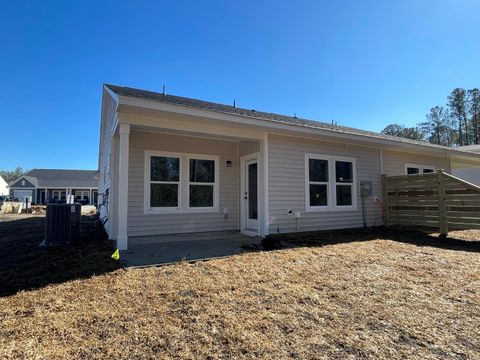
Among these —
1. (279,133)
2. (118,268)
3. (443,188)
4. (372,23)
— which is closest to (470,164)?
(443,188)

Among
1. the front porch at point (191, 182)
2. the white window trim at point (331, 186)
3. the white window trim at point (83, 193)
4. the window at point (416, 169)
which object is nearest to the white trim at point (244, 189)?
the front porch at point (191, 182)

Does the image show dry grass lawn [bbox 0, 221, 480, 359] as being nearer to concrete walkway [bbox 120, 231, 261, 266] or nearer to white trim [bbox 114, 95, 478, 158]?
concrete walkway [bbox 120, 231, 261, 266]

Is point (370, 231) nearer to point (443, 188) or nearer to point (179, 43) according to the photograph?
point (443, 188)

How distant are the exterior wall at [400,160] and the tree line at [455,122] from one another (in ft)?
110

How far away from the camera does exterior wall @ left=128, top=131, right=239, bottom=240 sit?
7.08 m

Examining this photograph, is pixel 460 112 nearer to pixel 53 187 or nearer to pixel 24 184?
pixel 53 187

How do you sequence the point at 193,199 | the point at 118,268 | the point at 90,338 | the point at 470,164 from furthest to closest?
the point at 470,164
the point at 193,199
the point at 118,268
the point at 90,338

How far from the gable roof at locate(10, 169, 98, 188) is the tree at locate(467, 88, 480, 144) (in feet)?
168

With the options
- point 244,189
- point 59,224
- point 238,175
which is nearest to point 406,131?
point 238,175

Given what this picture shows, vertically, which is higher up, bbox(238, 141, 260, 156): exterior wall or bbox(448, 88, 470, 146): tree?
bbox(448, 88, 470, 146): tree

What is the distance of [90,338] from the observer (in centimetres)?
231

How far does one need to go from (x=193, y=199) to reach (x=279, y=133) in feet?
9.65

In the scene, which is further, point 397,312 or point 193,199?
point 193,199

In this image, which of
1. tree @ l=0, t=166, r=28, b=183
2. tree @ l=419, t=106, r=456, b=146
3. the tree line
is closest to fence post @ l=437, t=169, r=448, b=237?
the tree line
